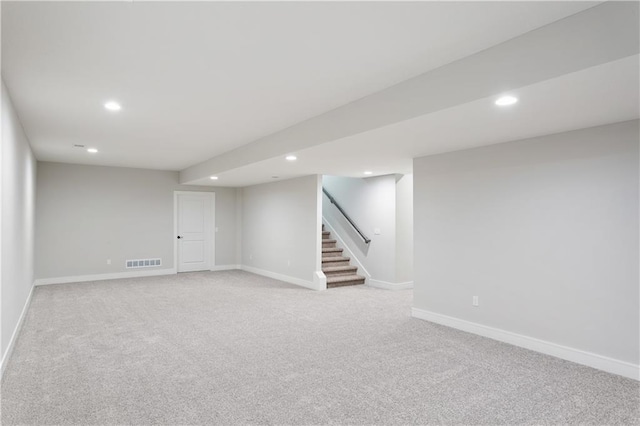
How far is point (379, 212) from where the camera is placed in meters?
7.52

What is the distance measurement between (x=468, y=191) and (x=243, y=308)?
3578mm

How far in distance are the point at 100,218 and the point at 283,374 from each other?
6892 mm

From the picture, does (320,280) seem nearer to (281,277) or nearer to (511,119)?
(281,277)

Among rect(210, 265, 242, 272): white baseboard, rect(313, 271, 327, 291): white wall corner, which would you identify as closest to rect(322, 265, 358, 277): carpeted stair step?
rect(313, 271, 327, 291): white wall corner

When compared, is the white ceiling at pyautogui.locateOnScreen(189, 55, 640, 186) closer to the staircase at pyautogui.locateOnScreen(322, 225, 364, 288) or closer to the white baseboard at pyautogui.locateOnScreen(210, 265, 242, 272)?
the staircase at pyautogui.locateOnScreen(322, 225, 364, 288)

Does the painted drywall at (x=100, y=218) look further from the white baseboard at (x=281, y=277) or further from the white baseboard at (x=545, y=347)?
the white baseboard at (x=545, y=347)

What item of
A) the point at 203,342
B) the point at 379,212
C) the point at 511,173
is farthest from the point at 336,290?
the point at 511,173

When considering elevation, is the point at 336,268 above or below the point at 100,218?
below

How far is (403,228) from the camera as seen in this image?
724 centimetres

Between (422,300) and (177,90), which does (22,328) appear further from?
(422,300)

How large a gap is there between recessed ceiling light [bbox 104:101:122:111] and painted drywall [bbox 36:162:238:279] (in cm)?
507

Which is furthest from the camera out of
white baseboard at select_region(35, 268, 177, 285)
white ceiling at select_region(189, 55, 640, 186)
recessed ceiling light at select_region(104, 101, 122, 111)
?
white baseboard at select_region(35, 268, 177, 285)

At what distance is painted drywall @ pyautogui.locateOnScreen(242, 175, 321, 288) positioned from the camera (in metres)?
7.46

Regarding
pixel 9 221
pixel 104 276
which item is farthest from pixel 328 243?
pixel 9 221
